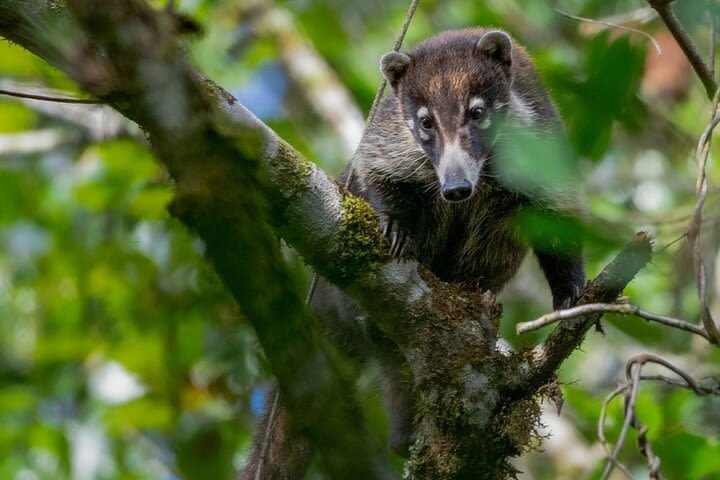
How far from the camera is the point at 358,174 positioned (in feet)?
15.7

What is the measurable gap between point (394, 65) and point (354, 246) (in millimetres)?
1716

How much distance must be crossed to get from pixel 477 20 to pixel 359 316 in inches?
140

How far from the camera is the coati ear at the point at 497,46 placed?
15.4 ft

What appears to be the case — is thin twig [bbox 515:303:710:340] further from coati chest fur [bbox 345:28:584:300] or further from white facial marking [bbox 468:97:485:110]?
white facial marking [bbox 468:97:485:110]

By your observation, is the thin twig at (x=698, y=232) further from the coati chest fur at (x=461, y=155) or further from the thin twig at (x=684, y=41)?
the coati chest fur at (x=461, y=155)

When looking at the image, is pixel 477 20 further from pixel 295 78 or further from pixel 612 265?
pixel 612 265

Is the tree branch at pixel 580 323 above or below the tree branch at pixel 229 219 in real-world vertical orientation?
above

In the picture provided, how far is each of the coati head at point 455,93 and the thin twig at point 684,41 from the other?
3.63ft

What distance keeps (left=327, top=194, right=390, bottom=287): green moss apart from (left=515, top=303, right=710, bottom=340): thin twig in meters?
0.64

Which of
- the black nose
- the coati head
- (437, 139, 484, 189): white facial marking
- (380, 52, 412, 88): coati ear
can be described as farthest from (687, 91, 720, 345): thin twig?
(380, 52, 412, 88): coati ear

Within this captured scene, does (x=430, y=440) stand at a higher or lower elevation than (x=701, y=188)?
lower

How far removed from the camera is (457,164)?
4289 millimetres

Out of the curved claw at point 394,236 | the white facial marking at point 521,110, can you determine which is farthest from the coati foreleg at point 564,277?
the curved claw at point 394,236

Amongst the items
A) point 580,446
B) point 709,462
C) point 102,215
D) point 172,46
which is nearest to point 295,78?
point 102,215
